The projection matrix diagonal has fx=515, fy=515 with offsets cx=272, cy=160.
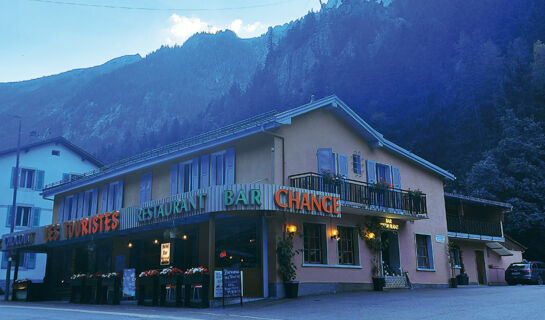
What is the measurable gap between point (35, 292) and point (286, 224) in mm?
13834

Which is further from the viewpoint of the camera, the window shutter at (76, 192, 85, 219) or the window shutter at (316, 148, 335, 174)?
the window shutter at (76, 192, 85, 219)

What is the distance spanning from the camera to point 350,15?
108 metres

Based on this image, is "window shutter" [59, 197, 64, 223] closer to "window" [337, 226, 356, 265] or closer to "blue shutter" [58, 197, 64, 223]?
"blue shutter" [58, 197, 64, 223]

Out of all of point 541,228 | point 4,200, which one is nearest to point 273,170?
point 4,200

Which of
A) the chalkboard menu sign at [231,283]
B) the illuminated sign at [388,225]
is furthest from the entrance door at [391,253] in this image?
the chalkboard menu sign at [231,283]

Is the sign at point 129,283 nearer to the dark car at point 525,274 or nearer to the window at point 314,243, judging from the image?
the window at point 314,243

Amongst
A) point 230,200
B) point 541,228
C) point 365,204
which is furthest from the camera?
point 541,228

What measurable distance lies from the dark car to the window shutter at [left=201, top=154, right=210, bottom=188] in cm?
1896

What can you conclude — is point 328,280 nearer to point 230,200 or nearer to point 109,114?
point 230,200

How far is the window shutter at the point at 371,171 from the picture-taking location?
75.9 ft

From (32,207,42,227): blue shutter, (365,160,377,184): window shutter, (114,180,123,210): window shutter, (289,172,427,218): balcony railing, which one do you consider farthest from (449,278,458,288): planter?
(32,207,42,227): blue shutter

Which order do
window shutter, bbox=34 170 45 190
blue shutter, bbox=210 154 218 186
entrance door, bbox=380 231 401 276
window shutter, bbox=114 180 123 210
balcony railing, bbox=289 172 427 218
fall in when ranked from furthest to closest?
window shutter, bbox=34 170 45 190 < window shutter, bbox=114 180 123 210 < entrance door, bbox=380 231 401 276 < blue shutter, bbox=210 154 218 186 < balcony railing, bbox=289 172 427 218

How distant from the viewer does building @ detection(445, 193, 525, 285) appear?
2880 cm

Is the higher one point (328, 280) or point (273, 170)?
point (273, 170)
